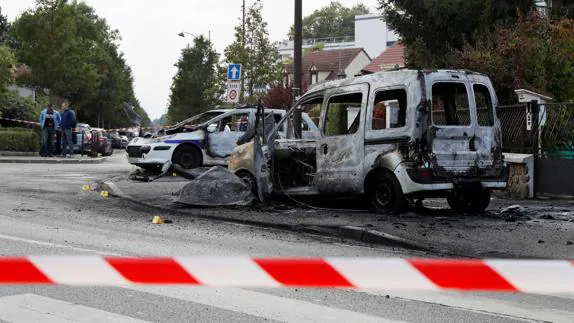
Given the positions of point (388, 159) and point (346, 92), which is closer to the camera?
point (388, 159)

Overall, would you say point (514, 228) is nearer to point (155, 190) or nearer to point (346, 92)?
point (346, 92)

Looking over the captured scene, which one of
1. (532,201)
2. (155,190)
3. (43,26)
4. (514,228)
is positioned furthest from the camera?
(43,26)

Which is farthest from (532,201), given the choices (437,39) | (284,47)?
(284,47)

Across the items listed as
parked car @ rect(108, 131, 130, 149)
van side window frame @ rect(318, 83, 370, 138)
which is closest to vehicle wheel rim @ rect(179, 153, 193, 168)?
van side window frame @ rect(318, 83, 370, 138)

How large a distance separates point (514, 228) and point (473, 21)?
49.8 feet

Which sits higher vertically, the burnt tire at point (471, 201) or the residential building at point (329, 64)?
the residential building at point (329, 64)

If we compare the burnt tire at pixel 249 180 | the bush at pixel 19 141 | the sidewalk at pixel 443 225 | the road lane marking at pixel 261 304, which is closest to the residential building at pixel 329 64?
the bush at pixel 19 141

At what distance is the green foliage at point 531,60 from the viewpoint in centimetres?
1708

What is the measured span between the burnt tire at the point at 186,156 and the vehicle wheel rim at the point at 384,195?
802 cm

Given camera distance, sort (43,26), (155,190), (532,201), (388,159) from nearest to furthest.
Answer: (388,159), (532,201), (155,190), (43,26)

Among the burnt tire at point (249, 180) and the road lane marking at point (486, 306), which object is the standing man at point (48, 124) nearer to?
the burnt tire at point (249, 180)

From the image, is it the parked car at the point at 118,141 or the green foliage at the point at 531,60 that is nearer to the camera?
the green foliage at the point at 531,60

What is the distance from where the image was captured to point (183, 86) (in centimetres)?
7994

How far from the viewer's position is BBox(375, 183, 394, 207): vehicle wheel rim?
10586 millimetres
